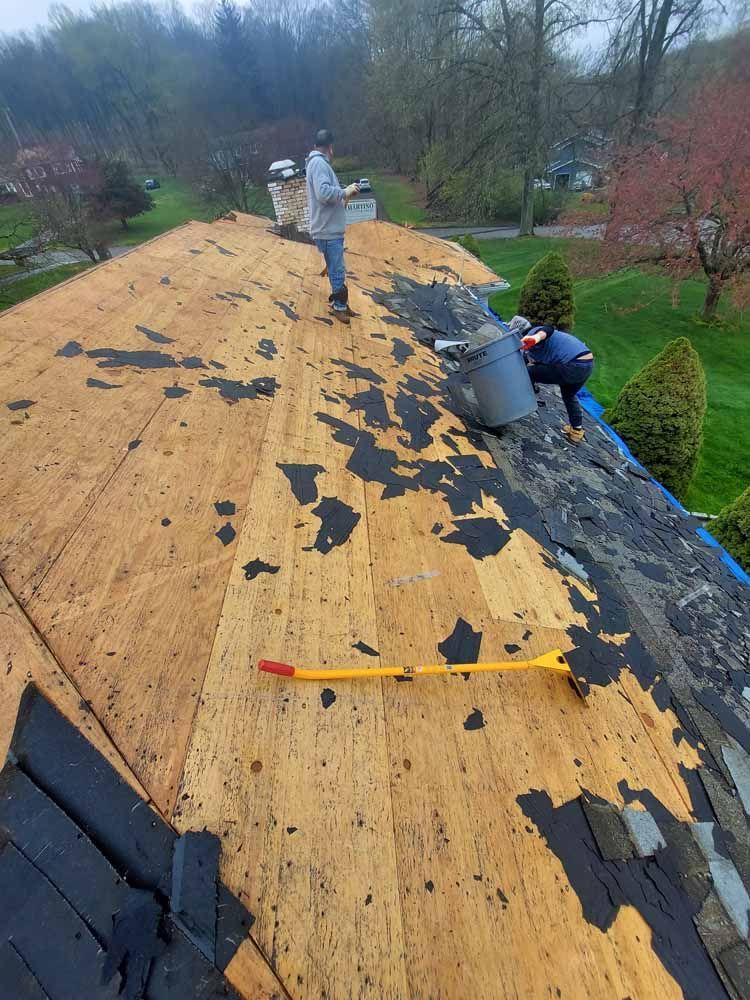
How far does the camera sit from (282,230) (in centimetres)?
788

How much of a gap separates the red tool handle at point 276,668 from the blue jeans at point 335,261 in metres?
3.79

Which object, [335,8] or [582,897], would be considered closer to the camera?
[582,897]

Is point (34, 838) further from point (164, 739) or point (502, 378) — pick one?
point (502, 378)

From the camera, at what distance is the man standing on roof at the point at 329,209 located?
3836mm

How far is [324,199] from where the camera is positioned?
387 cm

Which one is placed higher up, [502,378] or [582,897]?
[502,378]

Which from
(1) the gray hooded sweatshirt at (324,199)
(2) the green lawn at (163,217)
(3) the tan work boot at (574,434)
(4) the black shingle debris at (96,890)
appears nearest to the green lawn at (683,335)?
(3) the tan work boot at (574,434)

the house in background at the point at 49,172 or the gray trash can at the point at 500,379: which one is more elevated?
the house in background at the point at 49,172

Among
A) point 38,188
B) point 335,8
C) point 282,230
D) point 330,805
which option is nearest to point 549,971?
point 330,805

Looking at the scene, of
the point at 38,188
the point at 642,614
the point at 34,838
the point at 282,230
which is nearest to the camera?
the point at 34,838

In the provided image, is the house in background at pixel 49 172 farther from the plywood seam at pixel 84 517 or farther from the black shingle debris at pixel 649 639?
the black shingle debris at pixel 649 639

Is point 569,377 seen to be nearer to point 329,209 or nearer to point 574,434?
point 574,434

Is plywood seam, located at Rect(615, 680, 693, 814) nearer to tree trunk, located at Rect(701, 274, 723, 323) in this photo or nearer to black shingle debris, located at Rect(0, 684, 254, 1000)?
black shingle debris, located at Rect(0, 684, 254, 1000)

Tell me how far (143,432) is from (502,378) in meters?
2.30
